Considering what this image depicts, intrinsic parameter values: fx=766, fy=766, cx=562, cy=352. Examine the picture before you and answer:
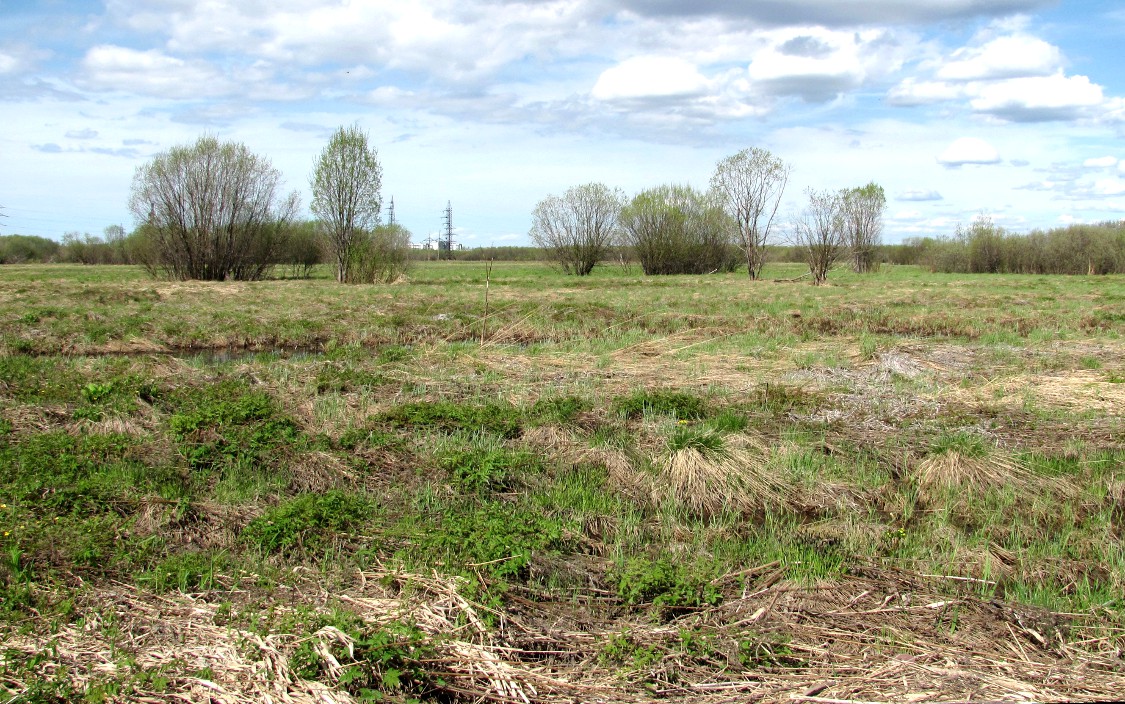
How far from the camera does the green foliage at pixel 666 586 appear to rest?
413cm

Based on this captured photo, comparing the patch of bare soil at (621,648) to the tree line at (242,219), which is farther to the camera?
the tree line at (242,219)

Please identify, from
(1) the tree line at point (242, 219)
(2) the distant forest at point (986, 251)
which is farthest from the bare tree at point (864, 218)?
(1) the tree line at point (242, 219)

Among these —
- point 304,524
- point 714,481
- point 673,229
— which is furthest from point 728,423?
point 673,229

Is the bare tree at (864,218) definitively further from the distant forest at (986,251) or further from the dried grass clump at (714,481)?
the dried grass clump at (714,481)

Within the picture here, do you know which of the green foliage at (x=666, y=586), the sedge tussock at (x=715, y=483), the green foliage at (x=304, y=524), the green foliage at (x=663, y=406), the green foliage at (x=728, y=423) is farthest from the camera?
the green foliage at (x=663, y=406)

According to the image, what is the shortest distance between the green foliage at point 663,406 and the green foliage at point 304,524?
3.51 metres

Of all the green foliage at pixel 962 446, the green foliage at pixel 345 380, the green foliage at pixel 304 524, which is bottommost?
the green foliage at pixel 304 524

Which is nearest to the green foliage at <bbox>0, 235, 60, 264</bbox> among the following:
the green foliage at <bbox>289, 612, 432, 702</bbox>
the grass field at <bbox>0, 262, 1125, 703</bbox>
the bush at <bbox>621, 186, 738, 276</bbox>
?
the bush at <bbox>621, 186, 738, 276</bbox>

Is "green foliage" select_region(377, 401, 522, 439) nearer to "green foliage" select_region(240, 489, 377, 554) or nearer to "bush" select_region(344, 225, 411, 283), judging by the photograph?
"green foliage" select_region(240, 489, 377, 554)

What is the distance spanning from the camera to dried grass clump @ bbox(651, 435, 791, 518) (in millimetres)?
5930

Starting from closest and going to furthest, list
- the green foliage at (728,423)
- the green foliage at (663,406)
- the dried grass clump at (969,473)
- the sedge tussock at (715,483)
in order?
the sedge tussock at (715,483) → the dried grass clump at (969,473) → the green foliage at (728,423) → the green foliage at (663,406)

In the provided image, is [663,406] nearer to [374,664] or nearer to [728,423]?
[728,423]

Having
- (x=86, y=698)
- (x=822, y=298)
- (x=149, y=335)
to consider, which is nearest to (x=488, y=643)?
(x=86, y=698)

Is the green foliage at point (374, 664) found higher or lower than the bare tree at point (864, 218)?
lower
